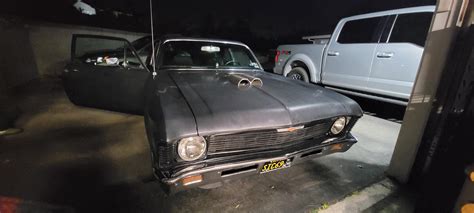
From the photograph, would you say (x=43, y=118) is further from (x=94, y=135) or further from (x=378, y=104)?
(x=378, y=104)

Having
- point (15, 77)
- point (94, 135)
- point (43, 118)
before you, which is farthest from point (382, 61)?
point (15, 77)

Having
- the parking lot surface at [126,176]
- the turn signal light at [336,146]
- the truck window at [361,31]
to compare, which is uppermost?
the truck window at [361,31]

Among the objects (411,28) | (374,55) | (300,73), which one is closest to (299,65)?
(300,73)

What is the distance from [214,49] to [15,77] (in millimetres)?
6192

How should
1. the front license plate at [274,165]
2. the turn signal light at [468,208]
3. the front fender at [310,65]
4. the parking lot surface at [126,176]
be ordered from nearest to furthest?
1. the turn signal light at [468,208]
2. the front license plate at [274,165]
3. the parking lot surface at [126,176]
4. the front fender at [310,65]

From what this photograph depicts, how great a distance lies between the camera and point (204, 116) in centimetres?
153

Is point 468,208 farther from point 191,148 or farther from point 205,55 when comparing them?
point 205,55

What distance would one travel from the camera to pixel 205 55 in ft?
10.5

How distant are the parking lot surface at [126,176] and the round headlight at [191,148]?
2.08 feet

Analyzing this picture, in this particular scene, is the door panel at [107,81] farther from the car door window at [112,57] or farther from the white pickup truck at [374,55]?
the white pickup truck at [374,55]

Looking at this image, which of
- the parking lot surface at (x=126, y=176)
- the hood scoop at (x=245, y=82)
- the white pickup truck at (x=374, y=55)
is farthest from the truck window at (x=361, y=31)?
the hood scoop at (x=245, y=82)

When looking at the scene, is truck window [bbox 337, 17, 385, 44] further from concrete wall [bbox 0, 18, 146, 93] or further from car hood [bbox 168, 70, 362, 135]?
concrete wall [bbox 0, 18, 146, 93]

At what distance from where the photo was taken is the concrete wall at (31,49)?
552 centimetres

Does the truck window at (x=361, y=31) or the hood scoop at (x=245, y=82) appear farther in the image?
the truck window at (x=361, y=31)
